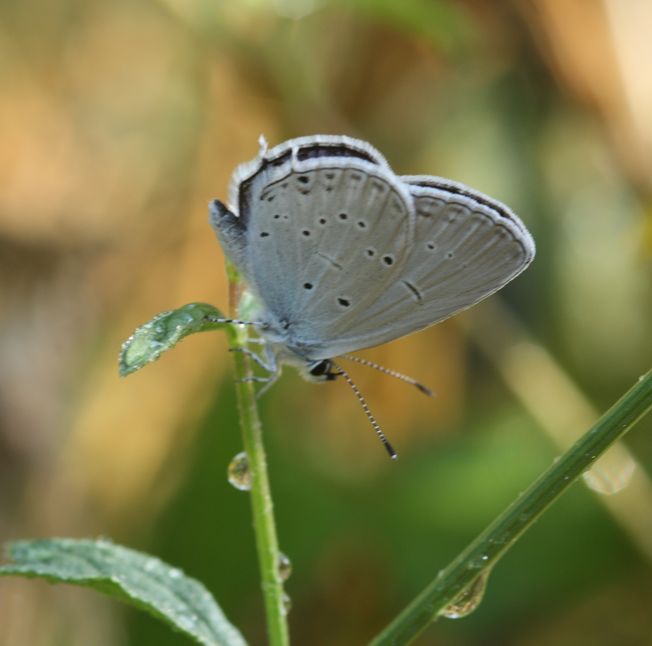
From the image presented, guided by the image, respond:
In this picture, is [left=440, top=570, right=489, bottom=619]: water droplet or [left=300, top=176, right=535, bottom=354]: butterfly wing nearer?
[left=440, top=570, right=489, bottom=619]: water droplet

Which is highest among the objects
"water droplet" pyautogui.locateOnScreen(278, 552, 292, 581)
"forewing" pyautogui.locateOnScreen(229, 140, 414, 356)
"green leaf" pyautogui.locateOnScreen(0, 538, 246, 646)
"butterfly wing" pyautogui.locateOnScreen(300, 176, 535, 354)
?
"forewing" pyautogui.locateOnScreen(229, 140, 414, 356)

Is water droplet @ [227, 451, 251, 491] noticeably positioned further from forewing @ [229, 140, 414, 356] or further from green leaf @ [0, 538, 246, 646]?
forewing @ [229, 140, 414, 356]

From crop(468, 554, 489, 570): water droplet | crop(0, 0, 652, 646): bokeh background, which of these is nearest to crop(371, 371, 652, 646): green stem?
crop(468, 554, 489, 570): water droplet

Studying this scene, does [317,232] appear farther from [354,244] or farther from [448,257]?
[448,257]

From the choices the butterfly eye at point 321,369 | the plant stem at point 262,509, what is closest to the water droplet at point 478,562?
the plant stem at point 262,509

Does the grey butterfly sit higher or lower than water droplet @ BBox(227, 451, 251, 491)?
higher

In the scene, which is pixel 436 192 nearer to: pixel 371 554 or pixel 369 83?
pixel 371 554

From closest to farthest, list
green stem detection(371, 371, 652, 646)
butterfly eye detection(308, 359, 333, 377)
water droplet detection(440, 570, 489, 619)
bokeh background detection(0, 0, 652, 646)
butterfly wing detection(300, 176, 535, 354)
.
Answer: green stem detection(371, 371, 652, 646)
water droplet detection(440, 570, 489, 619)
butterfly wing detection(300, 176, 535, 354)
butterfly eye detection(308, 359, 333, 377)
bokeh background detection(0, 0, 652, 646)

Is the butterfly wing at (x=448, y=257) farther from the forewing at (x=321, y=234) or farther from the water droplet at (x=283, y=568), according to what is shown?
the water droplet at (x=283, y=568)
